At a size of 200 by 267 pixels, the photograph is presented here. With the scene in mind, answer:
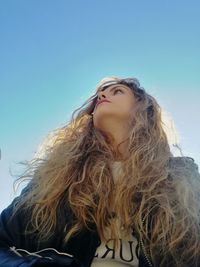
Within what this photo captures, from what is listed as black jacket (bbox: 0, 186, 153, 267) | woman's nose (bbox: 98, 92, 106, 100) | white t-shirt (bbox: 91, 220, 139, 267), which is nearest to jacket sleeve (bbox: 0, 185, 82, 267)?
black jacket (bbox: 0, 186, 153, 267)

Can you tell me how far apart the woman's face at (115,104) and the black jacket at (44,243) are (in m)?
0.73

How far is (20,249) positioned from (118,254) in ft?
1.53

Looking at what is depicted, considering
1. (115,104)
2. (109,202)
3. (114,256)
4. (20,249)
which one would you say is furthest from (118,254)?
(115,104)

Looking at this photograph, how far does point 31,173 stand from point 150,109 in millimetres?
938

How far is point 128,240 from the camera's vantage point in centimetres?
201

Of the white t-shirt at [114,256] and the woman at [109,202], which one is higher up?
the woman at [109,202]

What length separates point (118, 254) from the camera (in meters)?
1.96

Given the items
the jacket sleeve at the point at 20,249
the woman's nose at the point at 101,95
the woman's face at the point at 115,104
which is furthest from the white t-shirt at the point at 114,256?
the woman's nose at the point at 101,95

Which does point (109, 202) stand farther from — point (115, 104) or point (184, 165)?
point (115, 104)

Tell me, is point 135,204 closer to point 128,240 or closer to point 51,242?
point 128,240

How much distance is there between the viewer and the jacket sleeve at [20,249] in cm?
160

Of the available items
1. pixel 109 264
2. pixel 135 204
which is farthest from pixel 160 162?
pixel 109 264

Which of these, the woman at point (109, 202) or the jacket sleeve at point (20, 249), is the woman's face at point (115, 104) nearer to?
the woman at point (109, 202)

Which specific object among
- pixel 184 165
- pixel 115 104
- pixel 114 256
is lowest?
pixel 114 256
